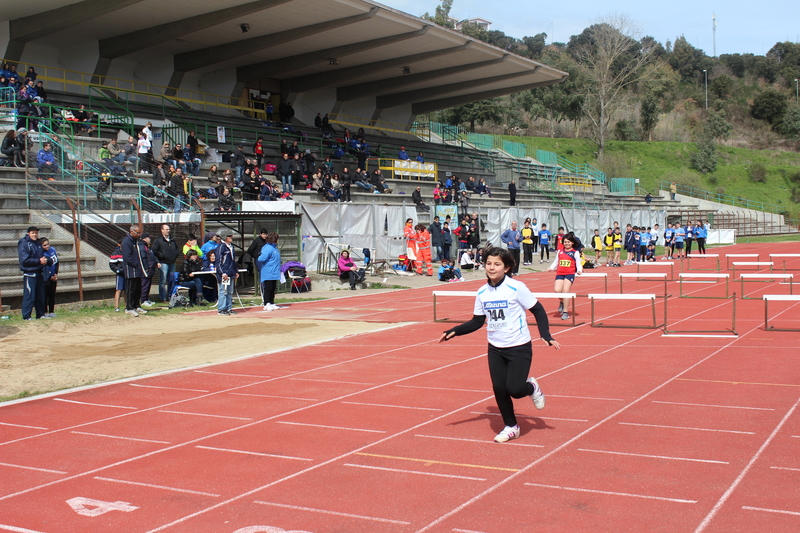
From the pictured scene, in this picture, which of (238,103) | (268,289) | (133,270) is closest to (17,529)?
(133,270)

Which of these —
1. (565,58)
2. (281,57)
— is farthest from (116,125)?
(565,58)

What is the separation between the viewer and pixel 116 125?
89.4ft

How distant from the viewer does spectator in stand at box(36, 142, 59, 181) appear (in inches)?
790

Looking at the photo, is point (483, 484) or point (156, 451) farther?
point (156, 451)

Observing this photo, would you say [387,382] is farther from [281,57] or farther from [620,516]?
[281,57]

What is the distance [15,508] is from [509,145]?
55.7m

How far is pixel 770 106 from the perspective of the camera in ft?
283

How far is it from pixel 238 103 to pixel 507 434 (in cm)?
3776

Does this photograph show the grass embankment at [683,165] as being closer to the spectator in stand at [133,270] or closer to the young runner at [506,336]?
the spectator in stand at [133,270]

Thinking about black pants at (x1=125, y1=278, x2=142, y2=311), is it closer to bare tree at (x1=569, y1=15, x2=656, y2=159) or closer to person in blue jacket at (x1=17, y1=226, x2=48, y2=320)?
person in blue jacket at (x1=17, y1=226, x2=48, y2=320)

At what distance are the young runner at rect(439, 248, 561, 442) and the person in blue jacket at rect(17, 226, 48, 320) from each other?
1203 centimetres

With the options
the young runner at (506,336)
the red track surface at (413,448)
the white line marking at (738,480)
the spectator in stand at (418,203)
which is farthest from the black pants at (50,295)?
the spectator in stand at (418,203)

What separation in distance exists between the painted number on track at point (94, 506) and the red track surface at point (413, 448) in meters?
0.02

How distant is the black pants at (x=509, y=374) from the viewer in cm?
660
